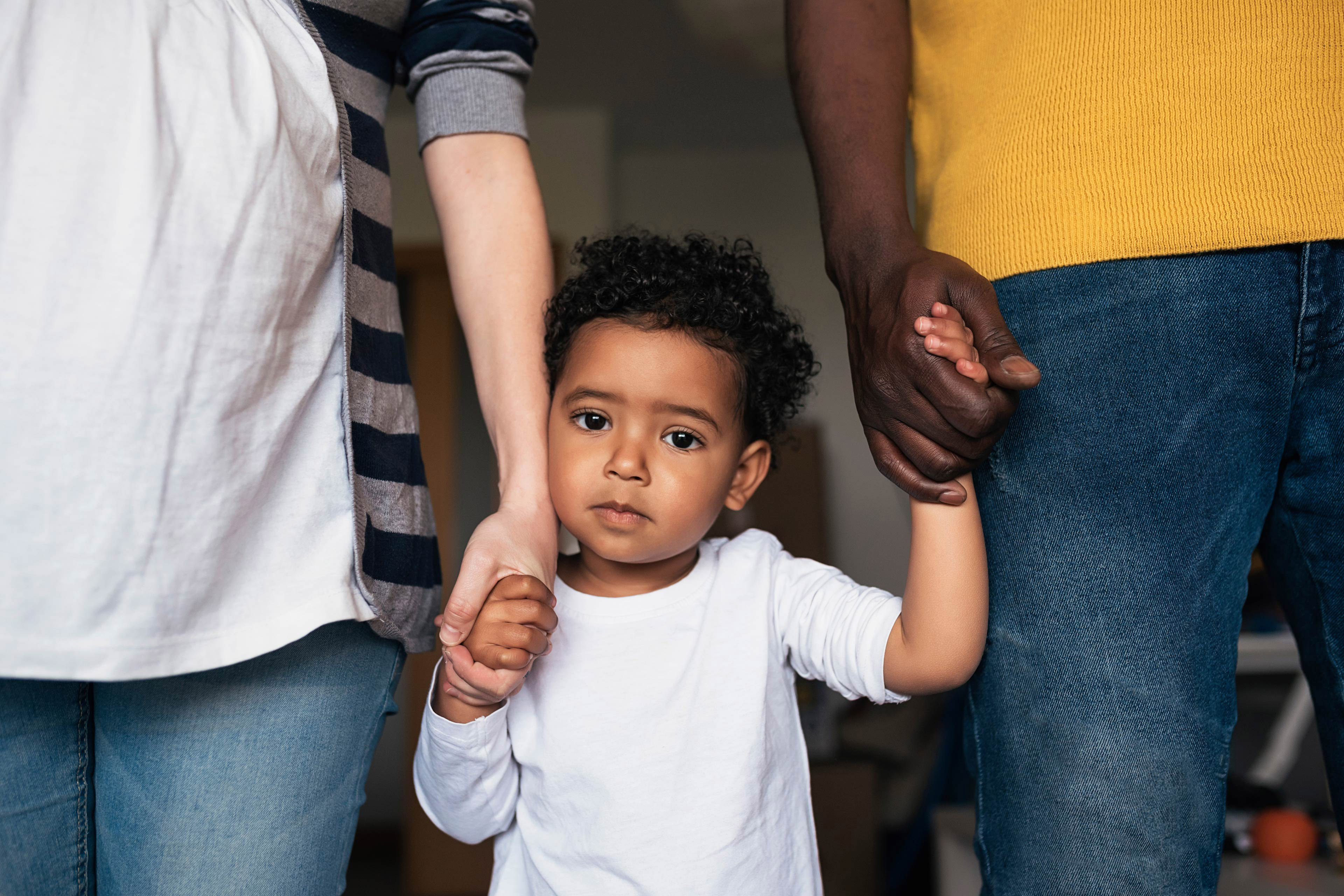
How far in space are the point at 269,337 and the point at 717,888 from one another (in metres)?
0.61

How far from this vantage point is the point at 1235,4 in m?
0.74

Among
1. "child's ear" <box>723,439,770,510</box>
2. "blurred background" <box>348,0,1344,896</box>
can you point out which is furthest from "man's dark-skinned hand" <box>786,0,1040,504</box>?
"blurred background" <box>348,0,1344,896</box>

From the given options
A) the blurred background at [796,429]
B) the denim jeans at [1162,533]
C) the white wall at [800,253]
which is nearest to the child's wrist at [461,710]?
the denim jeans at [1162,533]

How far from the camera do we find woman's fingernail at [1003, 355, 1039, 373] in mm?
667

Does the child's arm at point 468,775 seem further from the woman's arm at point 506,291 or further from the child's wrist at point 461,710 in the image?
the woman's arm at point 506,291

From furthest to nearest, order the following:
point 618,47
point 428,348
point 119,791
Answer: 1. point 428,348
2. point 618,47
3. point 119,791

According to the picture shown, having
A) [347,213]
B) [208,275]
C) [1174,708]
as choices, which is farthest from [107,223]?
[1174,708]

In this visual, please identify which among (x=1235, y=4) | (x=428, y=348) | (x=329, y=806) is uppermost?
(x=428, y=348)

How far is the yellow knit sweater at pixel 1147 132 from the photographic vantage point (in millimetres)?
708

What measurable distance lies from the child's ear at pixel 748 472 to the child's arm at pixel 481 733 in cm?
32

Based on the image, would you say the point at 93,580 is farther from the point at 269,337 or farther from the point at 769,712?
the point at 769,712

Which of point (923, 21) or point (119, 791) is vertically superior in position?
point (923, 21)

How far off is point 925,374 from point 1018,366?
65 millimetres

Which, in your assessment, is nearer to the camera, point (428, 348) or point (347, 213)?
point (347, 213)
